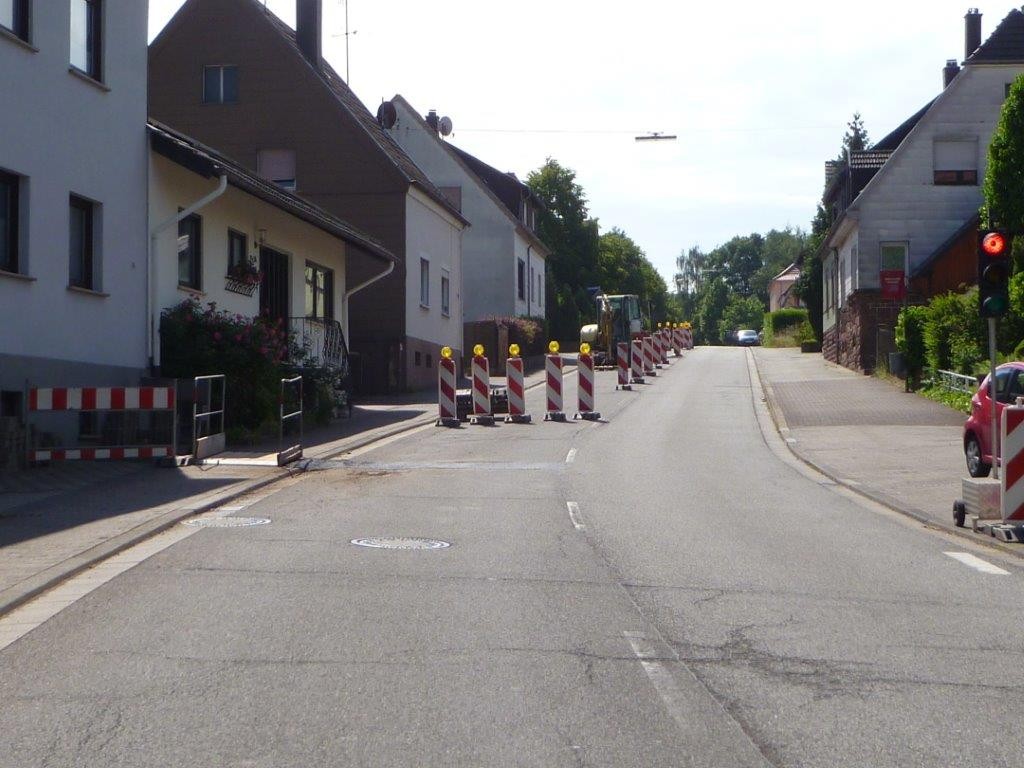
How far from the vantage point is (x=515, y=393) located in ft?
84.7

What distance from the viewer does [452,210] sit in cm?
4159

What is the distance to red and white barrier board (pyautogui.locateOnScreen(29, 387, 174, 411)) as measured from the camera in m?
14.8


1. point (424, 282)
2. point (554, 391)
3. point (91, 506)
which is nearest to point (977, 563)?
point (91, 506)

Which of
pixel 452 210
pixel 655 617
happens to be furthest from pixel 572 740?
pixel 452 210

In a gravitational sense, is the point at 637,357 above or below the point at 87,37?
below

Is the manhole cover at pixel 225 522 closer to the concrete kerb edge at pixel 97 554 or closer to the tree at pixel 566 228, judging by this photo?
the concrete kerb edge at pixel 97 554

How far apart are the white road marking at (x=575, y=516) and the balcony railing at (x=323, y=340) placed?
11976mm

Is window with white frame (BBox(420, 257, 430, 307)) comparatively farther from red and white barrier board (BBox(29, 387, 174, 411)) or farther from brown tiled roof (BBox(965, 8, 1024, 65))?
red and white barrier board (BBox(29, 387, 174, 411))

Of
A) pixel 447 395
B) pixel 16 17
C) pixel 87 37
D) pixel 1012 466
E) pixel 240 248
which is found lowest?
pixel 1012 466

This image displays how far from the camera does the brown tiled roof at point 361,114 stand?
35.8 metres

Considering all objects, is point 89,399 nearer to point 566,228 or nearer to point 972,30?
point 972,30

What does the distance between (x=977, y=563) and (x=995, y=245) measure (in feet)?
12.5

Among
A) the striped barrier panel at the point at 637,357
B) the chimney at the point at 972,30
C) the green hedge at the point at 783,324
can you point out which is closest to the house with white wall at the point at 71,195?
the striped barrier panel at the point at 637,357

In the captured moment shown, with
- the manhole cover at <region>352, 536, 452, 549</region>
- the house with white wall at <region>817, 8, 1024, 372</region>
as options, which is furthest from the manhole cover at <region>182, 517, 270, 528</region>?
the house with white wall at <region>817, 8, 1024, 372</region>
